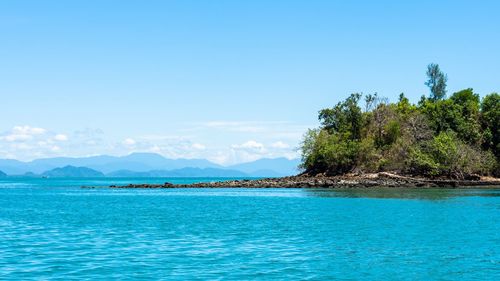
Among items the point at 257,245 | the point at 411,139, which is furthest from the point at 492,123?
the point at 257,245

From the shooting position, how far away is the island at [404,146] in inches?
4926

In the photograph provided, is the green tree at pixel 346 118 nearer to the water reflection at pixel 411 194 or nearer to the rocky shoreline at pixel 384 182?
the rocky shoreline at pixel 384 182

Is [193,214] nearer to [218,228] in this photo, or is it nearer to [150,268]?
[218,228]

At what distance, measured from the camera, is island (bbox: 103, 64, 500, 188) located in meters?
125

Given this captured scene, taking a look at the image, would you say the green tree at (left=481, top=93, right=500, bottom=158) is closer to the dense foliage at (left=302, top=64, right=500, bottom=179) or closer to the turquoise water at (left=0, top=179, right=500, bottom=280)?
the dense foliage at (left=302, top=64, right=500, bottom=179)

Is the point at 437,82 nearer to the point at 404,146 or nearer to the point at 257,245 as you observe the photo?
the point at 404,146

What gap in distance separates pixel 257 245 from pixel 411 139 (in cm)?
10147

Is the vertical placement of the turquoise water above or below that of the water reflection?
below

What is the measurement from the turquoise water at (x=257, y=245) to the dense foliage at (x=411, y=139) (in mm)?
60203

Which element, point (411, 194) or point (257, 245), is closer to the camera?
point (257, 245)

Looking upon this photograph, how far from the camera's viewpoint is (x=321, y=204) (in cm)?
7925

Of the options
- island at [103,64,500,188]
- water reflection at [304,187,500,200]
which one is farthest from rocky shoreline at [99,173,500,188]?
water reflection at [304,187,500,200]

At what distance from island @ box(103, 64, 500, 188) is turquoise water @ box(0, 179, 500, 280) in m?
58.6

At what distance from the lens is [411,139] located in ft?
441
